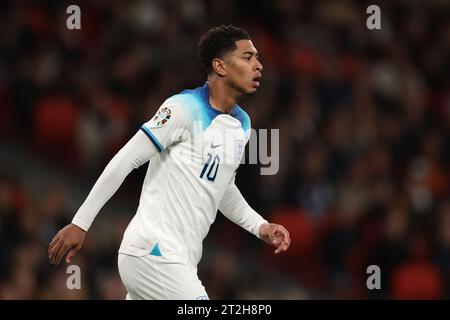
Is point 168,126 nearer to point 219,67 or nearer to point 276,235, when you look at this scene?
point 219,67

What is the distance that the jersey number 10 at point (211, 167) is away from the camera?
17.4 ft

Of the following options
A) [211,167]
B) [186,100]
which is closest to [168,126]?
[186,100]

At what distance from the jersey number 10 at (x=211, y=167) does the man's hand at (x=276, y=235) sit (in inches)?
17.6

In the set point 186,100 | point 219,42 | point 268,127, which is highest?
point 219,42

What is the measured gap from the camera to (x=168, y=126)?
17.0 feet

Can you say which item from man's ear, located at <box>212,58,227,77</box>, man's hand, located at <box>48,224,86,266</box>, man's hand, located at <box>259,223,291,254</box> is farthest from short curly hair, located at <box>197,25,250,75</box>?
man's hand, located at <box>48,224,86,266</box>

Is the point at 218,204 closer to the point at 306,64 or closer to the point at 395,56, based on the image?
the point at 306,64

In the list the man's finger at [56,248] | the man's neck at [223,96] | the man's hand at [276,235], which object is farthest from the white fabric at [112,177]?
the man's hand at [276,235]

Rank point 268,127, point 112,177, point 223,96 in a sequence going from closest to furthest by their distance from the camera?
point 112,177, point 223,96, point 268,127

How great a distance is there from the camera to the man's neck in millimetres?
5457

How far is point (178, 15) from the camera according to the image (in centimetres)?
1103

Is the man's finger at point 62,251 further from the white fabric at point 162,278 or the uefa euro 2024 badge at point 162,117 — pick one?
the uefa euro 2024 badge at point 162,117

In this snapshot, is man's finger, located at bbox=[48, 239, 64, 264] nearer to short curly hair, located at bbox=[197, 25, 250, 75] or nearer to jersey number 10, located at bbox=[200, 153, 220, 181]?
jersey number 10, located at bbox=[200, 153, 220, 181]

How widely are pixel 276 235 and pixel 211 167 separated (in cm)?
52
